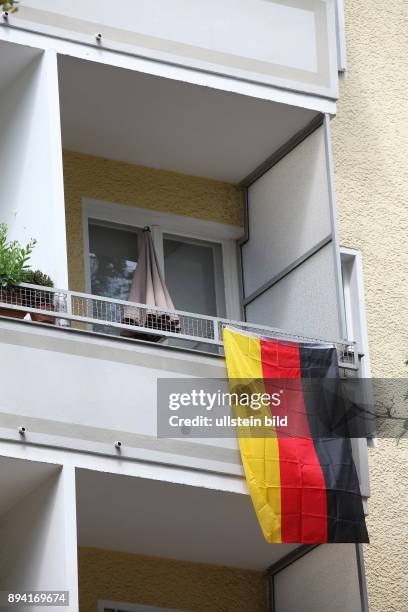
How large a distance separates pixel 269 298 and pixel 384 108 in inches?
116

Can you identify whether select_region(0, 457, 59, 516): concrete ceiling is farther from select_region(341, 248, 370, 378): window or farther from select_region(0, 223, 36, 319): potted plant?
select_region(341, 248, 370, 378): window

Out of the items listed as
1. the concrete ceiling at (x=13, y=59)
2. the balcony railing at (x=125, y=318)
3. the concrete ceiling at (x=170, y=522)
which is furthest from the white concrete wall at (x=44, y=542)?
the concrete ceiling at (x=13, y=59)

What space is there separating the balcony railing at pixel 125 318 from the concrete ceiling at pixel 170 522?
48.4 inches

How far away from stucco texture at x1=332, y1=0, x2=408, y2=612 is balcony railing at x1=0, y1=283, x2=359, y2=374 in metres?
1.78

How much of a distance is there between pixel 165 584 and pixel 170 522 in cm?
90

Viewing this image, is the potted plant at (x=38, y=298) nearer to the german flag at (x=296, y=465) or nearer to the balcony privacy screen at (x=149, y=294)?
the balcony privacy screen at (x=149, y=294)

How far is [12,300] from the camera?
13.1 meters

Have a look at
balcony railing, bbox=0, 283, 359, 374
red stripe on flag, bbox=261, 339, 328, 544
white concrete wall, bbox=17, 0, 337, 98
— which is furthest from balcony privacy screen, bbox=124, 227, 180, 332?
white concrete wall, bbox=17, 0, 337, 98

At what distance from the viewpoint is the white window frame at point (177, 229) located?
1562 cm

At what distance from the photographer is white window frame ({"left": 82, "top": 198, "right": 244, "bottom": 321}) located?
15.6 m

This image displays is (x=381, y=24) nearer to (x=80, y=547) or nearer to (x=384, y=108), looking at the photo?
(x=384, y=108)

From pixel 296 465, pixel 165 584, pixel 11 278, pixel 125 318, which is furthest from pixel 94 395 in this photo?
pixel 165 584

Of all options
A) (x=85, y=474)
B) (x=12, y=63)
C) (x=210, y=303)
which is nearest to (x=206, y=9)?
(x=12, y=63)

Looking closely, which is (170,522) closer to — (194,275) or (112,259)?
(112,259)
